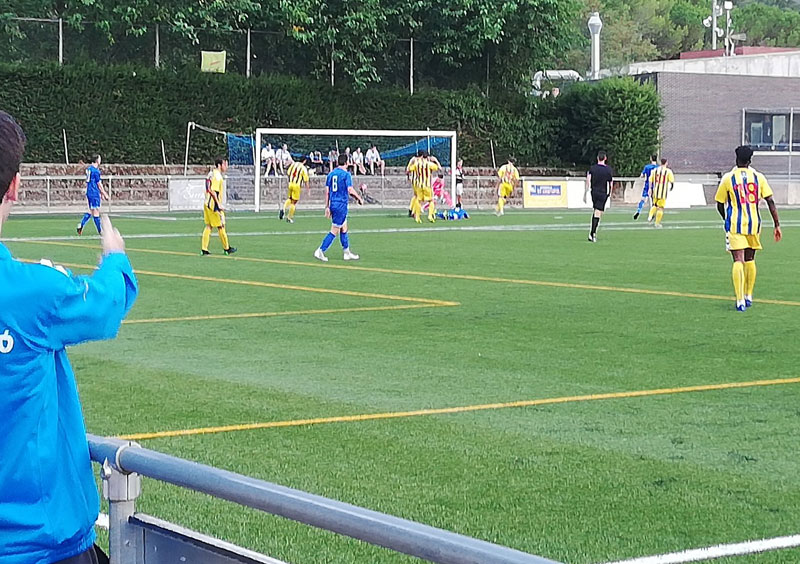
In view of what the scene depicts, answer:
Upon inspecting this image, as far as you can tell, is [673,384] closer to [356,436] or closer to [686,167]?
[356,436]

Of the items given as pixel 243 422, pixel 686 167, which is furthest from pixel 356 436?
pixel 686 167

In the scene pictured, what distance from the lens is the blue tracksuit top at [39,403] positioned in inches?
117

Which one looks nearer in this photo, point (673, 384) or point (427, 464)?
point (427, 464)

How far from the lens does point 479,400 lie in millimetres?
9453

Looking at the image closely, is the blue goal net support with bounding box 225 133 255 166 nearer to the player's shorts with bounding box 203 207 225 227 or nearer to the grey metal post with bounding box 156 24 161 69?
the grey metal post with bounding box 156 24 161 69

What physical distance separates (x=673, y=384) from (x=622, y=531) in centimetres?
425

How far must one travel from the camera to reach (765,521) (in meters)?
6.25

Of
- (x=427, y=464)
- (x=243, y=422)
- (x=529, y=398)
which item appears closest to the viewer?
(x=427, y=464)

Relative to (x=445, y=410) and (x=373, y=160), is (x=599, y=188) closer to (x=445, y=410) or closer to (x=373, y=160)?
(x=373, y=160)

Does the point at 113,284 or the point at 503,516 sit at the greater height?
the point at 113,284

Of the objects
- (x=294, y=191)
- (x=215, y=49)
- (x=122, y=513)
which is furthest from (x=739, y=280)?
(x=215, y=49)

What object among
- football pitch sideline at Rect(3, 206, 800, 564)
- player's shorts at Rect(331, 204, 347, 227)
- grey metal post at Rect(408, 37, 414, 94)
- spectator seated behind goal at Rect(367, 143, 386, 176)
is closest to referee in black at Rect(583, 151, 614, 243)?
player's shorts at Rect(331, 204, 347, 227)

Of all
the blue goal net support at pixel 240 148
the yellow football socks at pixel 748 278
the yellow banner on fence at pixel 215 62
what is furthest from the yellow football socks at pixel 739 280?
the yellow banner on fence at pixel 215 62

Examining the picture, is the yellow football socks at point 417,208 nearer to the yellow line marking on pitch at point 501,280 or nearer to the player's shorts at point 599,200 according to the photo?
the player's shorts at point 599,200
